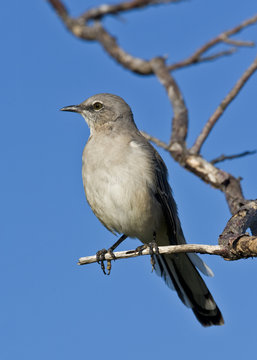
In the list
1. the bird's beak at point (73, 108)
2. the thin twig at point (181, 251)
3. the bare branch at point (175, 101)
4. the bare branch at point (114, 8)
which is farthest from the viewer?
the bare branch at point (114, 8)

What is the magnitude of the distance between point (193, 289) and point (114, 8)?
5565 millimetres

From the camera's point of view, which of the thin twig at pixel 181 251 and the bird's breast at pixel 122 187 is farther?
the bird's breast at pixel 122 187

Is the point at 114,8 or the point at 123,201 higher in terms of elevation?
the point at 114,8

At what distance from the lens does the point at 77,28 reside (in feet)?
36.6

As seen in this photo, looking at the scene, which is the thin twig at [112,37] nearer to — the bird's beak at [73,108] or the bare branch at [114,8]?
the bare branch at [114,8]

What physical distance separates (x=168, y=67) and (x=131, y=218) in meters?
3.87

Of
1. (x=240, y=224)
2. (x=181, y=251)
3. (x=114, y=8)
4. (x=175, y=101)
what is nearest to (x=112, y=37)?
(x=114, y=8)

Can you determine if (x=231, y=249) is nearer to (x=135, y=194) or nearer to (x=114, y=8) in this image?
(x=135, y=194)

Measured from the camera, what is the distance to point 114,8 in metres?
10.7

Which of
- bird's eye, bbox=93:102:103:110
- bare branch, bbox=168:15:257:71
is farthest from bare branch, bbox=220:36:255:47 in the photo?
bird's eye, bbox=93:102:103:110

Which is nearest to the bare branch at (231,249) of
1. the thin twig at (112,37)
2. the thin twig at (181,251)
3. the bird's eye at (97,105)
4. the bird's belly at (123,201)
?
the thin twig at (181,251)

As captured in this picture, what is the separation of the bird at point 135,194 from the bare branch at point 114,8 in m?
2.98

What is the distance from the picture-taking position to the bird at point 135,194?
714 cm

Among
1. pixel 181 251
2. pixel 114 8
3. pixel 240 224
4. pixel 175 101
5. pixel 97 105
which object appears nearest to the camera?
pixel 181 251
